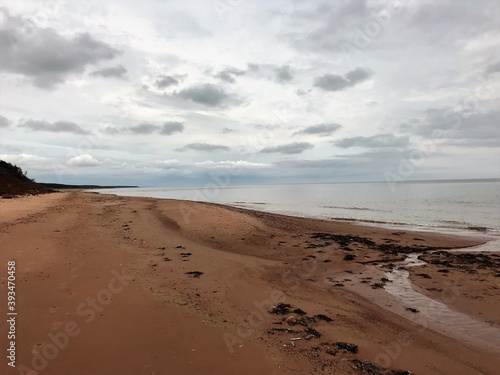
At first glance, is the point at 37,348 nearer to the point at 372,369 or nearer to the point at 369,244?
the point at 372,369

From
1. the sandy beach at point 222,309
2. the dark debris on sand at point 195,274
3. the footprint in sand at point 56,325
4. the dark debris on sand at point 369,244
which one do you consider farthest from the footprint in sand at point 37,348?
the dark debris on sand at point 369,244

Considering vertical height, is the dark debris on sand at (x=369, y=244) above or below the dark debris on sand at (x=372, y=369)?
above

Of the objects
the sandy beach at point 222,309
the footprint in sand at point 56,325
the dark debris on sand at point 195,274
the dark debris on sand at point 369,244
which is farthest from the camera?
the dark debris on sand at point 369,244

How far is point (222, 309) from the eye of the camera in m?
6.91

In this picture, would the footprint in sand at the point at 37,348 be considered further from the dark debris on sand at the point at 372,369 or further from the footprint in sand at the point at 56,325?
the dark debris on sand at the point at 372,369

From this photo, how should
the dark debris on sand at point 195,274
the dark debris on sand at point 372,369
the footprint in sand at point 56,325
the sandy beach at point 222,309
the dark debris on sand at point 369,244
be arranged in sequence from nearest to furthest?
the dark debris on sand at point 372,369
the sandy beach at point 222,309
the footprint in sand at point 56,325
the dark debris on sand at point 195,274
the dark debris on sand at point 369,244

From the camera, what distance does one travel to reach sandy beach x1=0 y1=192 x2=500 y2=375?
4.96 metres

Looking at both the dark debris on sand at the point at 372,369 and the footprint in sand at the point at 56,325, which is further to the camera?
the footprint in sand at the point at 56,325

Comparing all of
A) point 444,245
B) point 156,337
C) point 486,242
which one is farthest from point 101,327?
point 486,242

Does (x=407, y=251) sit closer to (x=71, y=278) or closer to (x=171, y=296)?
(x=171, y=296)

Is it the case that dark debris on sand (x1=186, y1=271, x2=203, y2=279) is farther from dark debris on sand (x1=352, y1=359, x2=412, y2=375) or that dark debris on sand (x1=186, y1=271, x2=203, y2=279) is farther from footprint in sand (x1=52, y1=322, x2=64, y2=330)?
dark debris on sand (x1=352, y1=359, x2=412, y2=375)

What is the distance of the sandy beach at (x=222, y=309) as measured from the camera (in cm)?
496

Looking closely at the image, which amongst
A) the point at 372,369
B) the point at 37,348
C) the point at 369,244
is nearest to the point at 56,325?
the point at 37,348

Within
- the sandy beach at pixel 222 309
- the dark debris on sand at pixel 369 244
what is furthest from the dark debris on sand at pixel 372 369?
the dark debris on sand at pixel 369 244
